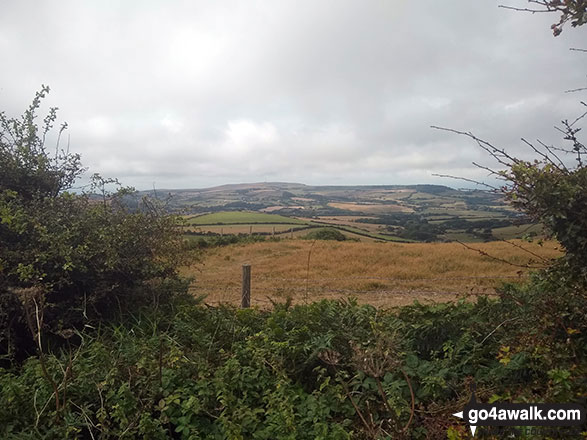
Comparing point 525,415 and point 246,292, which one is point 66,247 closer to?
point 246,292

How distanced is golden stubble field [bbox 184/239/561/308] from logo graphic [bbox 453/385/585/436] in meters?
4.36

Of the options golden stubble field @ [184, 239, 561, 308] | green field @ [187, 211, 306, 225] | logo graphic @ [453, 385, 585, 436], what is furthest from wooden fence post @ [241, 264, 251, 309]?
green field @ [187, 211, 306, 225]

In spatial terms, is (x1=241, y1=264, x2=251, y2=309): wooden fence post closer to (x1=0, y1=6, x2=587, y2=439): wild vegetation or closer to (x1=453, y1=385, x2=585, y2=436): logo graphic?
(x1=0, y1=6, x2=587, y2=439): wild vegetation

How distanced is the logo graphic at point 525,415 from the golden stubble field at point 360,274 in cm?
436

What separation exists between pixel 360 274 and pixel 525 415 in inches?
435

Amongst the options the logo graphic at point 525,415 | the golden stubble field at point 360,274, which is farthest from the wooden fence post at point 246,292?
the logo graphic at point 525,415

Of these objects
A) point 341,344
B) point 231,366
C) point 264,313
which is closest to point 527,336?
point 341,344

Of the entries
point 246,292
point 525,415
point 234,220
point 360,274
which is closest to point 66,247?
point 246,292

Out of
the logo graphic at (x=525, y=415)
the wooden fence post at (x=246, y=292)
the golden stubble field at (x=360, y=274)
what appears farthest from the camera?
the golden stubble field at (x=360, y=274)

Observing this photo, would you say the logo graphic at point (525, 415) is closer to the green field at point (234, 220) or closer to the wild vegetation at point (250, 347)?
the wild vegetation at point (250, 347)

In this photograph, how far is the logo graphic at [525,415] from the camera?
7.75 ft

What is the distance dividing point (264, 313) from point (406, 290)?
6.19 meters

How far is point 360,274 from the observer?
1340 centimetres

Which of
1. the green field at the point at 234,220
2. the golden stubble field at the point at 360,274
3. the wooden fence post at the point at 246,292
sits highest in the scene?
the wooden fence post at the point at 246,292
